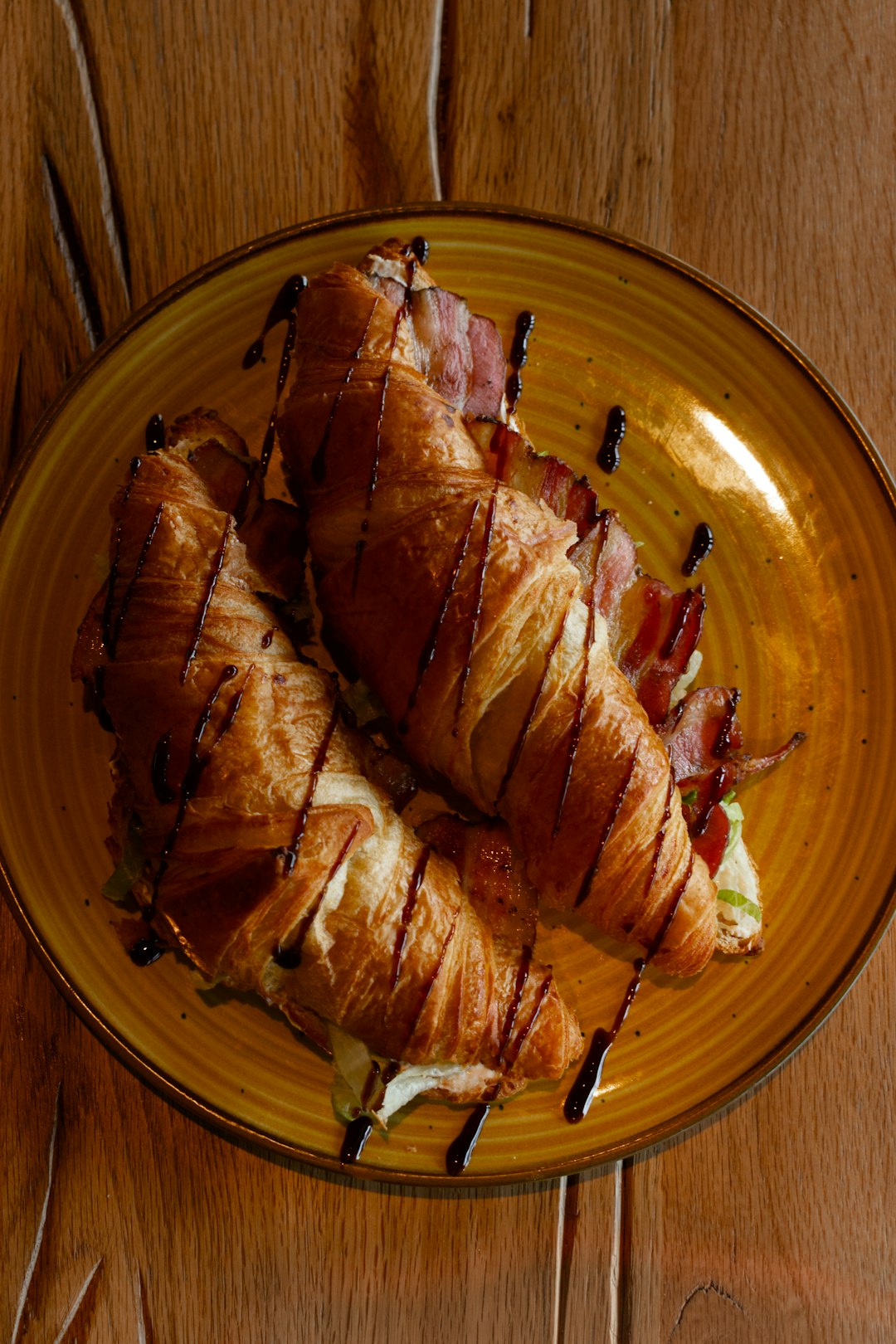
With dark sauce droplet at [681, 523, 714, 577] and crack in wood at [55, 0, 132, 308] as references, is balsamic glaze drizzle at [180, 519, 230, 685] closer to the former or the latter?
crack in wood at [55, 0, 132, 308]

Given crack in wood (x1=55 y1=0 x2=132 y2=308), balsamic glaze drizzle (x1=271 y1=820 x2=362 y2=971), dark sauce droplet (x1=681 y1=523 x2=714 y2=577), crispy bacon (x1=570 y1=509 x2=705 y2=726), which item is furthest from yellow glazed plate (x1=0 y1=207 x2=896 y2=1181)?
balsamic glaze drizzle (x1=271 y1=820 x2=362 y2=971)

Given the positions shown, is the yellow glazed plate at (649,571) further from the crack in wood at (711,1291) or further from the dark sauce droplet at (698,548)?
the crack in wood at (711,1291)

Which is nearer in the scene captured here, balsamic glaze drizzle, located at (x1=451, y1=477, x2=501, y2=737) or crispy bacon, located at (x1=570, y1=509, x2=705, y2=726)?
balsamic glaze drizzle, located at (x1=451, y1=477, x2=501, y2=737)

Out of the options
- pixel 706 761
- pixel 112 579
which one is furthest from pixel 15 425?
pixel 706 761

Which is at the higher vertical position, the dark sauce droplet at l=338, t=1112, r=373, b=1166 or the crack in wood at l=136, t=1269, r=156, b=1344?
the dark sauce droplet at l=338, t=1112, r=373, b=1166

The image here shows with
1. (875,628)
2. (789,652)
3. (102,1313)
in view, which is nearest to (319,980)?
(102,1313)

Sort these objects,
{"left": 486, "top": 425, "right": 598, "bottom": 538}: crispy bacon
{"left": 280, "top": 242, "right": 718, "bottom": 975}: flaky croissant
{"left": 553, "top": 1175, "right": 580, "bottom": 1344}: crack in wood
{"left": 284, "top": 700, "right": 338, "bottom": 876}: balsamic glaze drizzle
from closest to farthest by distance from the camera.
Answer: {"left": 284, "top": 700, "right": 338, "bottom": 876}: balsamic glaze drizzle, {"left": 280, "top": 242, "right": 718, "bottom": 975}: flaky croissant, {"left": 486, "top": 425, "right": 598, "bottom": 538}: crispy bacon, {"left": 553, "top": 1175, "right": 580, "bottom": 1344}: crack in wood

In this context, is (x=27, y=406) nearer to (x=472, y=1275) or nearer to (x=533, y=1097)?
(x=533, y=1097)

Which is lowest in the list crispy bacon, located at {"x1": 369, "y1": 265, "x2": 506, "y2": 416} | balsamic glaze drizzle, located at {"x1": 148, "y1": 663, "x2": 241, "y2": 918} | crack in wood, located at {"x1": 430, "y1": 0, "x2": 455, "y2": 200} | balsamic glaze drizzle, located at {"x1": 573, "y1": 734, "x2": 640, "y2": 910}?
balsamic glaze drizzle, located at {"x1": 573, "y1": 734, "x2": 640, "y2": 910}

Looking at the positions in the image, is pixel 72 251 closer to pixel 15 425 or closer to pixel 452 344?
pixel 15 425

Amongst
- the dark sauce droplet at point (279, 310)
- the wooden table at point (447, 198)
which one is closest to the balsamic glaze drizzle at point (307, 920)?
the wooden table at point (447, 198)
